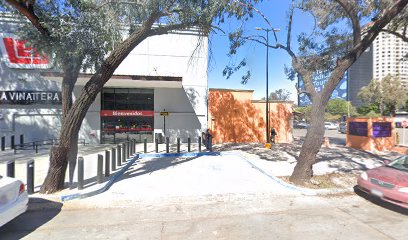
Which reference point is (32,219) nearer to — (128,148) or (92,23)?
(92,23)

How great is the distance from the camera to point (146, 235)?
12.7ft

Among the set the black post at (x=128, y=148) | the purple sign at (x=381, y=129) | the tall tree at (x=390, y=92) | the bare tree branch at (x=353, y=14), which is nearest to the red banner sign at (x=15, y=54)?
the black post at (x=128, y=148)

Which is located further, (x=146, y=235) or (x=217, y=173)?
(x=217, y=173)

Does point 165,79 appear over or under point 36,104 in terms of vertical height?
over

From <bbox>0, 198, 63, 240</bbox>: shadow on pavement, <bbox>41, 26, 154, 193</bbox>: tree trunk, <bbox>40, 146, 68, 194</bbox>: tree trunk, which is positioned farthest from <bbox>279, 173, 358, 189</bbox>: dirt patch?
<bbox>40, 146, 68, 194</bbox>: tree trunk

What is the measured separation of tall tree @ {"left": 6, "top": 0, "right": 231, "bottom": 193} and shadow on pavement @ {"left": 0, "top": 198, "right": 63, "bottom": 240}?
1.95ft

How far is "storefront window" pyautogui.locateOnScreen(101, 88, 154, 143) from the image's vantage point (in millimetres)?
16156

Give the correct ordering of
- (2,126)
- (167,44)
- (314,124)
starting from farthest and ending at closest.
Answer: (167,44) < (2,126) < (314,124)

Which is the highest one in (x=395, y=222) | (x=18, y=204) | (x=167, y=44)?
(x=167, y=44)

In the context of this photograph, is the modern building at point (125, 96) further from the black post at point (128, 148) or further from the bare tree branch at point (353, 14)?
the bare tree branch at point (353, 14)

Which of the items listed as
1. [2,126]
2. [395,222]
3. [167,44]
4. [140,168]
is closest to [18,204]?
[140,168]

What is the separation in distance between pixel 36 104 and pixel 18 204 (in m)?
14.0

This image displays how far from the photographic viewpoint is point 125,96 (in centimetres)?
1639

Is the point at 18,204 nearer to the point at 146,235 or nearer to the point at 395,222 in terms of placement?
Answer: the point at 146,235
